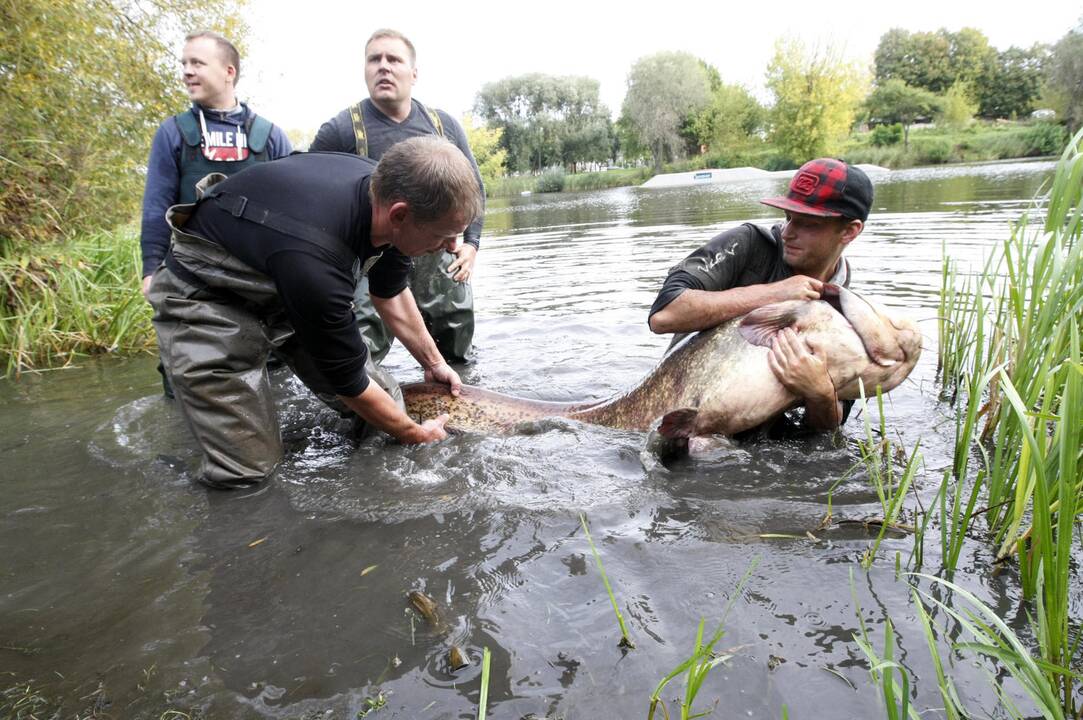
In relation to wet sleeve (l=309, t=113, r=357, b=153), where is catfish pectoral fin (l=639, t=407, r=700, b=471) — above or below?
below

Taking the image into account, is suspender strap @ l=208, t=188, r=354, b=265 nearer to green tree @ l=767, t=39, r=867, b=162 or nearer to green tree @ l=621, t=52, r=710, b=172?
green tree @ l=767, t=39, r=867, b=162

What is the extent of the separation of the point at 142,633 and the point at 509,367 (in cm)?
374

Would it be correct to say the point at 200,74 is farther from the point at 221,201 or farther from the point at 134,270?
the point at 134,270

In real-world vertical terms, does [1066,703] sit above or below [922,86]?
below

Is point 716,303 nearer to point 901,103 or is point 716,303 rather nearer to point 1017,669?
point 1017,669

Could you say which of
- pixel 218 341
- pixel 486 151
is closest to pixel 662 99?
pixel 486 151


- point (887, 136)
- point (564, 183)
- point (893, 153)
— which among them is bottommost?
point (893, 153)

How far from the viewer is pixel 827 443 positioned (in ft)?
11.5

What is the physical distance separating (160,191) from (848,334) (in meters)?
4.19

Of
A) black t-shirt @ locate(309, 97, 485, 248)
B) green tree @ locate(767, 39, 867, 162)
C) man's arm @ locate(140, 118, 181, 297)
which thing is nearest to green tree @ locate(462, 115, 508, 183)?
green tree @ locate(767, 39, 867, 162)

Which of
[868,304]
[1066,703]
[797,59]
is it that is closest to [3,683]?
[1066,703]

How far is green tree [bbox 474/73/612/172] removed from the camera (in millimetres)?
71188

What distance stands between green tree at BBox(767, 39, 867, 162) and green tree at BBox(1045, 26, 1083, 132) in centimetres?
1193

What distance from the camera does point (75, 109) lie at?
6766 millimetres
